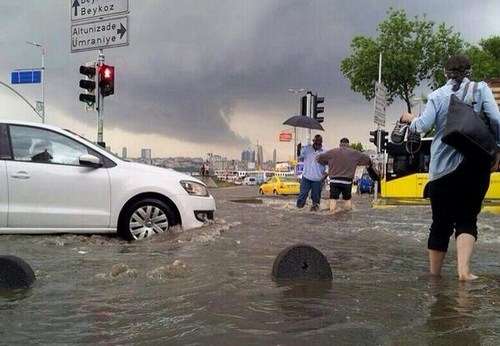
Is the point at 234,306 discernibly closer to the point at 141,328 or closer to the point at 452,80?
the point at 141,328

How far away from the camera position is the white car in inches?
263

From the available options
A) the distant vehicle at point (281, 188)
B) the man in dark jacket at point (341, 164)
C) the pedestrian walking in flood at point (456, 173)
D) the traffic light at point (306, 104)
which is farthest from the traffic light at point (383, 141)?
the distant vehicle at point (281, 188)

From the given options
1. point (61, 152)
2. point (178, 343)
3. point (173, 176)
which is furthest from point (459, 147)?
point (61, 152)

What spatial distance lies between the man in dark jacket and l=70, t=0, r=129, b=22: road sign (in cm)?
546

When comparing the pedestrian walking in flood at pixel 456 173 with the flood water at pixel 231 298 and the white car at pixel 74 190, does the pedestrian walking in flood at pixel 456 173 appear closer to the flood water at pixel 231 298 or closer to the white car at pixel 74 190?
the flood water at pixel 231 298

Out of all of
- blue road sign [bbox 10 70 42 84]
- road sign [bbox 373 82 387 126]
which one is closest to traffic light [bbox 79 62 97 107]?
road sign [bbox 373 82 387 126]

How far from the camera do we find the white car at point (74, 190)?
669cm

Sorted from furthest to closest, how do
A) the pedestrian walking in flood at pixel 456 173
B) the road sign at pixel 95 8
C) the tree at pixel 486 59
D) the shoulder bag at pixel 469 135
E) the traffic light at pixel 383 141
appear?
the tree at pixel 486 59 → the traffic light at pixel 383 141 → the road sign at pixel 95 8 → the pedestrian walking in flood at pixel 456 173 → the shoulder bag at pixel 469 135

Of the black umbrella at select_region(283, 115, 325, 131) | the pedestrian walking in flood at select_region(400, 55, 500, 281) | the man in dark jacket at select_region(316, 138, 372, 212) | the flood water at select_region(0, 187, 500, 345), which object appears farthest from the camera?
the black umbrella at select_region(283, 115, 325, 131)

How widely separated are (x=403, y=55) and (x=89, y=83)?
76.4ft

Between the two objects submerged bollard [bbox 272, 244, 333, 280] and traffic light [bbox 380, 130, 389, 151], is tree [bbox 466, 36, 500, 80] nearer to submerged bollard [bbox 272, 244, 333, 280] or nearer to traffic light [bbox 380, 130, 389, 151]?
traffic light [bbox 380, 130, 389, 151]

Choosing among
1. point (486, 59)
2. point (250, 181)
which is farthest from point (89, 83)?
point (250, 181)

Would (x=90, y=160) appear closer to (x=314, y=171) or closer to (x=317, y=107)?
(x=314, y=171)

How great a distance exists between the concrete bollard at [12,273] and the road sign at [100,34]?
9027 mm
